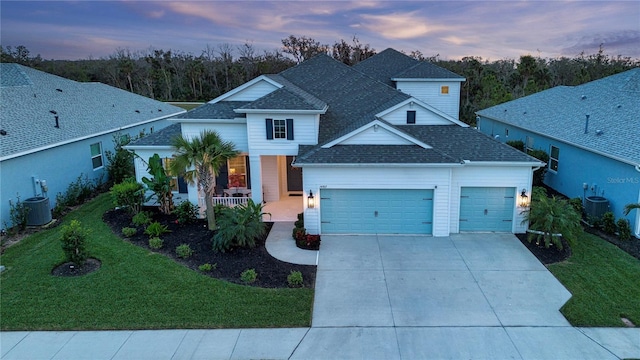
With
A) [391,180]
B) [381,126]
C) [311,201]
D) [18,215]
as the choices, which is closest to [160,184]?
[18,215]

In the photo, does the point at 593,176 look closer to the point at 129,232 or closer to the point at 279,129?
the point at 279,129

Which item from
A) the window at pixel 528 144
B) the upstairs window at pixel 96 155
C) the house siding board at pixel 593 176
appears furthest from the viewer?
the window at pixel 528 144

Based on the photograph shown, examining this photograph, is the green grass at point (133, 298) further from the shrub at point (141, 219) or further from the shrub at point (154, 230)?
the shrub at point (141, 219)

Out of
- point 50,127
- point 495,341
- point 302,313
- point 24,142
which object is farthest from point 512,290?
point 50,127

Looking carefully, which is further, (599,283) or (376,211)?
(376,211)

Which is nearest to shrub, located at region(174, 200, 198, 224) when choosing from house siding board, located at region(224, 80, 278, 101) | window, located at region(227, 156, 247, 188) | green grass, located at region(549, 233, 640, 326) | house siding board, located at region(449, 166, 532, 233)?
window, located at region(227, 156, 247, 188)

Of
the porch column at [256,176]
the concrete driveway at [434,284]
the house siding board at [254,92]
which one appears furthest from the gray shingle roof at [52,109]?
the concrete driveway at [434,284]

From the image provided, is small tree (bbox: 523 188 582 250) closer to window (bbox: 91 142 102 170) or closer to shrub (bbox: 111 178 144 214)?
shrub (bbox: 111 178 144 214)
